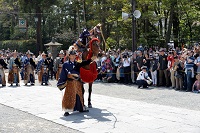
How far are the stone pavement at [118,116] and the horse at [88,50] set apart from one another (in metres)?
0.95

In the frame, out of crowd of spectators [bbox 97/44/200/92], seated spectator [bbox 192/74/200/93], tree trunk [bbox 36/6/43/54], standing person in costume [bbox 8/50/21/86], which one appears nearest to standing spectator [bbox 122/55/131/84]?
crowd of spectators [bbox 97/44/200/92]

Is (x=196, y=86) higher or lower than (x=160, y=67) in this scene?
lower

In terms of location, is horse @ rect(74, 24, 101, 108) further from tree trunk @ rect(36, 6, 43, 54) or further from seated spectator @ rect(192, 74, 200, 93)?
tree trunk @ rect(36, 6, 43, 54)

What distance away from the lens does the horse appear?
941 cm

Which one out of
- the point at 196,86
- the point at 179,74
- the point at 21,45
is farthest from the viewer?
the point at 21,45

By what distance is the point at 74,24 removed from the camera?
1650 inches

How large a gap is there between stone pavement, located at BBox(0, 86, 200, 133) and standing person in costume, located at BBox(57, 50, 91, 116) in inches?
10.3

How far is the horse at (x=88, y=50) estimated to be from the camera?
30.9 feet

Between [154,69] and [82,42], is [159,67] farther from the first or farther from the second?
[82,42]

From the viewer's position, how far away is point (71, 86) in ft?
28.8

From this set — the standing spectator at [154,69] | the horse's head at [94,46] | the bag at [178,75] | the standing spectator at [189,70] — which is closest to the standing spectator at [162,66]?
the standing spectator at [154,69]

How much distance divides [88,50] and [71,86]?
1.35 m

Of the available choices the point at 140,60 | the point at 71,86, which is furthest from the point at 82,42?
the point at 140,60

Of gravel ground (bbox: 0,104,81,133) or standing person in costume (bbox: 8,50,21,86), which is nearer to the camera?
gravel ground (bbox: 0,104,81,133)
